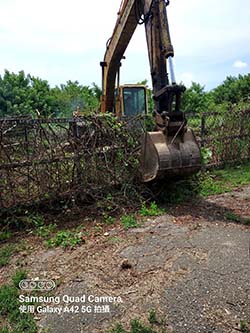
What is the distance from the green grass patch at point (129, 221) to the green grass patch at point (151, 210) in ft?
0.58

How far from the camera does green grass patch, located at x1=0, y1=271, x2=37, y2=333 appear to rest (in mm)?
2232

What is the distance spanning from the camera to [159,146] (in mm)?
4340

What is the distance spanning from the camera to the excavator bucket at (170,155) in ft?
14.1

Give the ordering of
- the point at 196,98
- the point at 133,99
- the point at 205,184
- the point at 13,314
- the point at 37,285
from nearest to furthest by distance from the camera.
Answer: the point at 13,314, the point at 37,285, the point at 205,184, the point at 133,99, the point at 196,98

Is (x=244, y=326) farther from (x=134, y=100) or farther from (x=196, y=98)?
(x=196, y=98)

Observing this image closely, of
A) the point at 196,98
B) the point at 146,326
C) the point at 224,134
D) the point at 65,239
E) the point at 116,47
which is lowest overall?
the point at 146,326

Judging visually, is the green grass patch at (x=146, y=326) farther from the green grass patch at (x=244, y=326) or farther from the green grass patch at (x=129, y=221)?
the green grass patch at (x=129, y=221)

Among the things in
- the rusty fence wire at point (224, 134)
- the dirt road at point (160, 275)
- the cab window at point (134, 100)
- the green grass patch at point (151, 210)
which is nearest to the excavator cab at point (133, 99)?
the cab window at point (134, 100)

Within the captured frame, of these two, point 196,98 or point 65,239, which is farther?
point 196,98

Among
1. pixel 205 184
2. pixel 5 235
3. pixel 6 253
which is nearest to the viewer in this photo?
pixel 6 253

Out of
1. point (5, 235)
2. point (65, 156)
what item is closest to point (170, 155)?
point (65, 156)

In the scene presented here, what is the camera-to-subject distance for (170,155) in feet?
14.1

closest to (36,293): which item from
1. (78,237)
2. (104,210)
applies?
(78,237)

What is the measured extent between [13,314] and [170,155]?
276 cm
